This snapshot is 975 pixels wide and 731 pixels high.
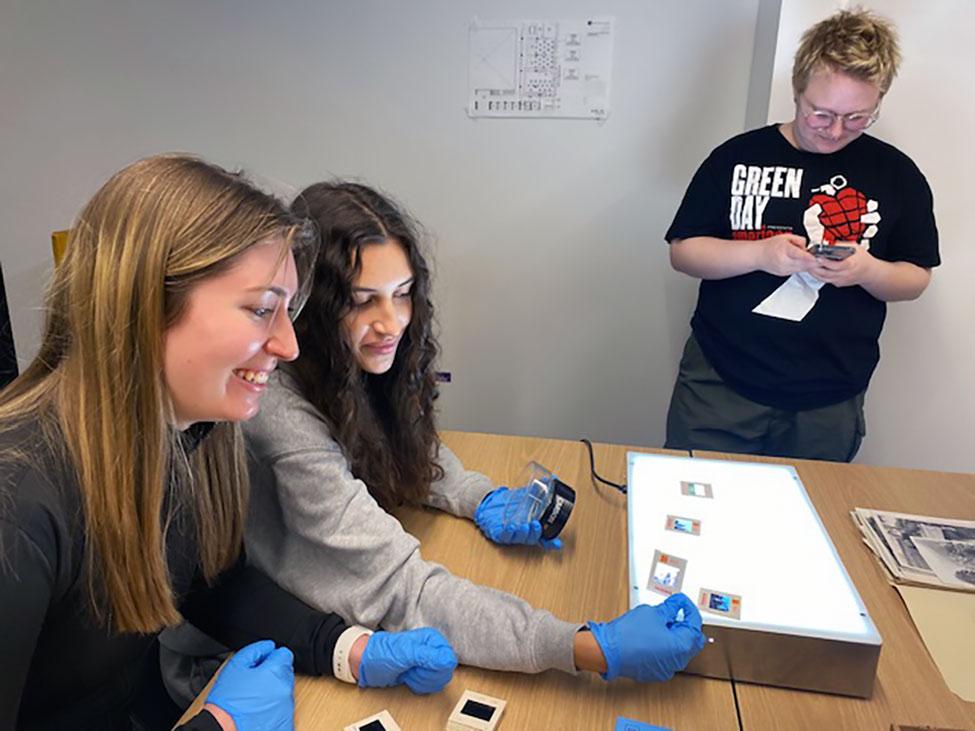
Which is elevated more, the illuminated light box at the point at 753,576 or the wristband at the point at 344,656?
the illuminated light box at the point at 753,576

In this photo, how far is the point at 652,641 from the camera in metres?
0.90

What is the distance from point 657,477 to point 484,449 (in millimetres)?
446

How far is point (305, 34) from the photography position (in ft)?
7.73

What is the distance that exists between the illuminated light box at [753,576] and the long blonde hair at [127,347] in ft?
2.12

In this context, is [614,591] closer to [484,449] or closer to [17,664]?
[484,449]

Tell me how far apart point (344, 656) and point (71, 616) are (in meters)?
0.33

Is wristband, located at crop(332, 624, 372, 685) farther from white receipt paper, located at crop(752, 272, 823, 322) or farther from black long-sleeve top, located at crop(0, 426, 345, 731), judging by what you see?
white receipt paper, located at crop(752, 272, 823, 322)

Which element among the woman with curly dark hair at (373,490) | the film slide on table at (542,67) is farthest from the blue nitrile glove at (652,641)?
the film slide on table at (542,67)

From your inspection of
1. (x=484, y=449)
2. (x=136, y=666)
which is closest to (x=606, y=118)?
(x=484, y=449)

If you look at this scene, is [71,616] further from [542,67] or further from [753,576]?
[542,67]

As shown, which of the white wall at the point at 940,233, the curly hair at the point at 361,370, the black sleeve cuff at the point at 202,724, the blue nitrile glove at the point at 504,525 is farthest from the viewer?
the white wall at the point at 940,233

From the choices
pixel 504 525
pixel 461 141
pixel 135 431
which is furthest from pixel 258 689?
pixel 461 141

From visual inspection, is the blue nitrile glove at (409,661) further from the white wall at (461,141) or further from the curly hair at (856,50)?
the white wall at (461,141)

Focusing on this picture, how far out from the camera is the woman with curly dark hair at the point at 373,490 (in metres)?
0.94
